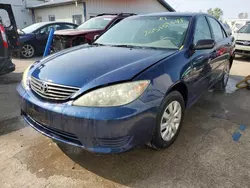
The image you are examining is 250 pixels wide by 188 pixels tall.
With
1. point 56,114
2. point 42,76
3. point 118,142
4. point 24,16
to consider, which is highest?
point 42,76

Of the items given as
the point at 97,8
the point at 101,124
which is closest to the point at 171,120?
the point at 101,124

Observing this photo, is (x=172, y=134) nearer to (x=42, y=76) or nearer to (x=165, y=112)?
(x=165, y=112)

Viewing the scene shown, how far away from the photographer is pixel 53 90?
2061 mm

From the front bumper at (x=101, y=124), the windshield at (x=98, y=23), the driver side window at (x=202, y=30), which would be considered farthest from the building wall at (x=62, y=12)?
the front bumper at (x=101, y=124)

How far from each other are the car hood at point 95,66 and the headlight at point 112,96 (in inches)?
2.8

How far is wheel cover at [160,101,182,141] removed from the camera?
7.79ft

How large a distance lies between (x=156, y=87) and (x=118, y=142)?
61 centimetres

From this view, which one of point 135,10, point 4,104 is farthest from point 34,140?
point 135,10

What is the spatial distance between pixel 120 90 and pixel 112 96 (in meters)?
0.09

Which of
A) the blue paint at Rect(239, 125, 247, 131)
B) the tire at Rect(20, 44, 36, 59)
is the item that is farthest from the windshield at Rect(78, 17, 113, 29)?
the blue paint at Rect(239, 125, 247, 131)

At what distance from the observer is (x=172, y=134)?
8.45 feet

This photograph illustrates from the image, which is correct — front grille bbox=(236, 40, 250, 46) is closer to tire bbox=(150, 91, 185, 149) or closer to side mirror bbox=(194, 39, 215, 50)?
side mirror bbox=(194, 39, 215, 50)

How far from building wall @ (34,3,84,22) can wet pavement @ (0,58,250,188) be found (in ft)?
42.4

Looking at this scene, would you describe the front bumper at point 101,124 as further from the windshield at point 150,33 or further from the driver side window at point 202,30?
the driver side window at point 202,30
